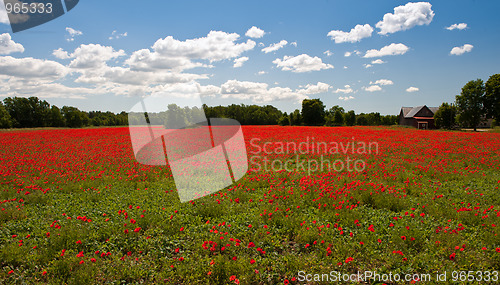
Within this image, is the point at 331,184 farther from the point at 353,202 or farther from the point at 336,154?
the point at 336,154

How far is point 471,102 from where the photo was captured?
4778 centimetres

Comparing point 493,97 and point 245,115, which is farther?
point 245,115

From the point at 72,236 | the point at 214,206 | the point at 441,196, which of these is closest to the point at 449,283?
the point at 441,196

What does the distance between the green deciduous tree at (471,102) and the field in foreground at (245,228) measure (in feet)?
169

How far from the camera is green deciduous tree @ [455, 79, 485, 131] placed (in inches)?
1852

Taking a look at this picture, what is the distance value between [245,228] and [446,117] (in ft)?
234

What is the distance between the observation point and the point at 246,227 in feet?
18.8

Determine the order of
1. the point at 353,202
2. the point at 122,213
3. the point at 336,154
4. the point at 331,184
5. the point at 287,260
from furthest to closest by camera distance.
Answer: the point at 336,154, the point at 331,184, the point at 353,202, the point at 122,213, the point at 287,260

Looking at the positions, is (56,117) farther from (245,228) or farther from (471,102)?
(471,102)

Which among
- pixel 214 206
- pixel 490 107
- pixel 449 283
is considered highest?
pixel 490 107

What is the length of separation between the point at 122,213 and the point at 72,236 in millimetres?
1412

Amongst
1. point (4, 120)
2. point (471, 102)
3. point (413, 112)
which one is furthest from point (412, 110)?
point (4, 120)

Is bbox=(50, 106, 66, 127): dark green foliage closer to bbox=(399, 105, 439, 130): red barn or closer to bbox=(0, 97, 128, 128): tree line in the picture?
bbox=(0, 97, 128, 128): tree line

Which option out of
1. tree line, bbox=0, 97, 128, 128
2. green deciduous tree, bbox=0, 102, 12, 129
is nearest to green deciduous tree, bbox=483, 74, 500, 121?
tree line, bbox=0, 97, 128, 128
